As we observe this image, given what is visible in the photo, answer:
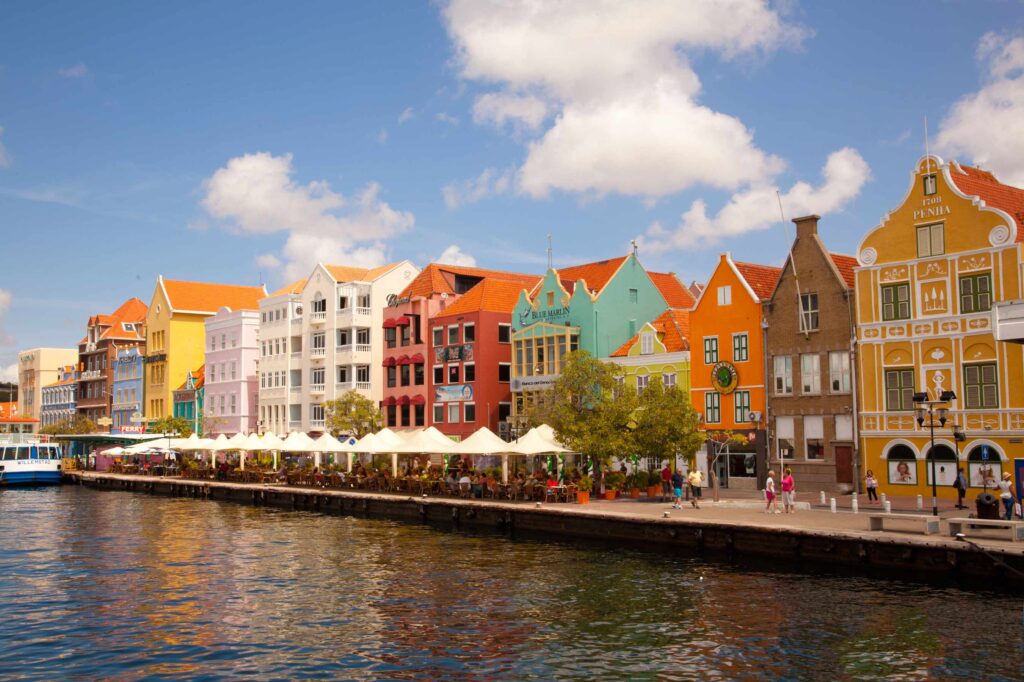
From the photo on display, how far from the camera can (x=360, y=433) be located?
79188 mm

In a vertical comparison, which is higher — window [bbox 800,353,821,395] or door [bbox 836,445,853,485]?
window [bbox 800,353,821,395]

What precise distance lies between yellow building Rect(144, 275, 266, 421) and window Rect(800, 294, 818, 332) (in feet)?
267

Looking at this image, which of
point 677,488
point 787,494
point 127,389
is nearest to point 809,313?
point 677,488

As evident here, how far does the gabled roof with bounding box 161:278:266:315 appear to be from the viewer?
124 meters

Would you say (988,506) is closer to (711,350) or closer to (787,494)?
(787,494)

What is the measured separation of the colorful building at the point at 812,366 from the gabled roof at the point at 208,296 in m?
83.4

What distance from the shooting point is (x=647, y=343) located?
6694cm

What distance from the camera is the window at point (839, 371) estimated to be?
54.5 m

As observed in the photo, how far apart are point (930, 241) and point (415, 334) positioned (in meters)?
46.0

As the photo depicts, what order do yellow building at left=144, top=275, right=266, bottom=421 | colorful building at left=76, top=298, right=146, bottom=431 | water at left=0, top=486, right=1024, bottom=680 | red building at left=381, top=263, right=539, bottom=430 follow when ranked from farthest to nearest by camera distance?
colorful building at left=76, top=298, right=146, bottom=431
yellow building at left=144, top=275, right=266, bottom=421
red building at left=381, top=263, right=539, bottom=430
water at left=0, top=486, right=1024, bottom=680

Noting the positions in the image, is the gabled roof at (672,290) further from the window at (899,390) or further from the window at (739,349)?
the window at (899,390)

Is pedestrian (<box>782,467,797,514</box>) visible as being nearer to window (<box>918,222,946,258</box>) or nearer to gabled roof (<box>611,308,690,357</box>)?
window (<box>918,222,946,258</box>)

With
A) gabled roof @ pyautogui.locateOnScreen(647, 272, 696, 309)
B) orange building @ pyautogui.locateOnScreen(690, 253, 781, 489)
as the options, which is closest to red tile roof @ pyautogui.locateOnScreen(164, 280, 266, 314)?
gabled roof @ pyautogui.locateOnScreen(647, 272, 696, 309)

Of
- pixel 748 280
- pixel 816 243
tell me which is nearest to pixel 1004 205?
pixel 816 243
